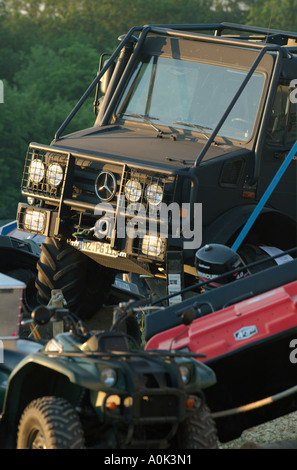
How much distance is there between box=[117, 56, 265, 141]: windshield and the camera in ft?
36.0

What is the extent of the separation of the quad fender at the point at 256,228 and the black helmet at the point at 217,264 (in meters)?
1.58


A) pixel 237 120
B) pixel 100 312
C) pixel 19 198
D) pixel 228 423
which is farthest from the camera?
pixel 19 198

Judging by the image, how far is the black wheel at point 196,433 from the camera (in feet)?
18.9

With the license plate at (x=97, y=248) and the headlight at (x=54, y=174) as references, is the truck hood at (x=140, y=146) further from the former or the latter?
the license plate at (x=97, y=248)

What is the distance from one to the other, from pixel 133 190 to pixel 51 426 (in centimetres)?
494

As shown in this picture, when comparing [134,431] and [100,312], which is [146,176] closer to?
[100,312]

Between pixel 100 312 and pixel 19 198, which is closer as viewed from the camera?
pixel 100 312

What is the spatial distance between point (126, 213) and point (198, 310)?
2.75 metres

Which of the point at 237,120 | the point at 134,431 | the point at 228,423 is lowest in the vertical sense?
the point at 228,423

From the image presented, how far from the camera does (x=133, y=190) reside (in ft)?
33.8

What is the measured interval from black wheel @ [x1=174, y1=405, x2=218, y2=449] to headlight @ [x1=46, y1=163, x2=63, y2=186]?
17.6 feet

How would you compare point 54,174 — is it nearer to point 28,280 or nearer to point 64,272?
point 64,272
